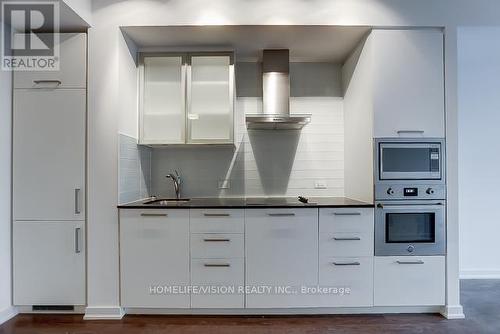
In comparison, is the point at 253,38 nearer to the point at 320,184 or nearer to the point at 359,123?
the point at 359,123

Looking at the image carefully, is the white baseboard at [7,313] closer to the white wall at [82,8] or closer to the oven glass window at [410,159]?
the white wall at [82,8]

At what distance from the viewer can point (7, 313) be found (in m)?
2.46

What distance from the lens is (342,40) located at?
9.11 ft

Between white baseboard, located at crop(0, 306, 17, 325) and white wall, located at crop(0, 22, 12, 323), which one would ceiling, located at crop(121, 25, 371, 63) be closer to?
white wall, located at crop(0, 22, 12, 323)

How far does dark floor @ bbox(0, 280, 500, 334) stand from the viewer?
232cm

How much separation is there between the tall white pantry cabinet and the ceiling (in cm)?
91

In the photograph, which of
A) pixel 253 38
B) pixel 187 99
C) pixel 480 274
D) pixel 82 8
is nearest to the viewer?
pixel 82 8

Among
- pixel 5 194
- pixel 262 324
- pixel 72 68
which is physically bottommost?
pixel 262 324

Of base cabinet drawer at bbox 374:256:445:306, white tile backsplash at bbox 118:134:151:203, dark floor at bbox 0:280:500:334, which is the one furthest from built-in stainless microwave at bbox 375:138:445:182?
white tile backsplash at bbox 118:134:151:203

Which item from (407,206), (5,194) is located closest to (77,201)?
(5,194)

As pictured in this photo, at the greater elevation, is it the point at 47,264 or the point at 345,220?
the point at 345,220

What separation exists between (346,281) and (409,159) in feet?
3.81

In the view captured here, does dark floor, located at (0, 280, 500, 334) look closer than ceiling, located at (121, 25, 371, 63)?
Yes

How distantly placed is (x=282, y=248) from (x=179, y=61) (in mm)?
2004
